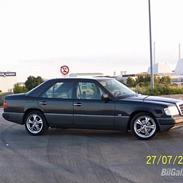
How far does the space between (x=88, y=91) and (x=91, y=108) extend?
0.48 m

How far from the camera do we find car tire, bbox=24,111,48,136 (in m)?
11.5

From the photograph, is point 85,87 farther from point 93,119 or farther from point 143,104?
point 143,104

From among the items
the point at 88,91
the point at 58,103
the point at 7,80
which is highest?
the point at 7,80

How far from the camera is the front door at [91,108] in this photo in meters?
10.6

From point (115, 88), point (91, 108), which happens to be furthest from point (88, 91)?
point (115, 88)

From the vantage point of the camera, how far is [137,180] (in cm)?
670

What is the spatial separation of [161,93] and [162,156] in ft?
60.3

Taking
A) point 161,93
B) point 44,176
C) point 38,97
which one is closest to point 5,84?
point 161,93

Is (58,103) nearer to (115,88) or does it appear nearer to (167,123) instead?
(115,88)

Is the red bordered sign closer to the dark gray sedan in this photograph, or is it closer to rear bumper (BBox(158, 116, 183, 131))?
the dark gray sedan

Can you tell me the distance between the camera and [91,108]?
10773mm

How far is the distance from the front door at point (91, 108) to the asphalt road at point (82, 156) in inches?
14.0

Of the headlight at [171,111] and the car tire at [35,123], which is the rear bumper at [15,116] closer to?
the car tire at [35,123]

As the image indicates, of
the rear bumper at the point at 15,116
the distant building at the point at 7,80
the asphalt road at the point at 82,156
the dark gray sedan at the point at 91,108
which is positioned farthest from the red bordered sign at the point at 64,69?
the distant building at the point at 7,80
